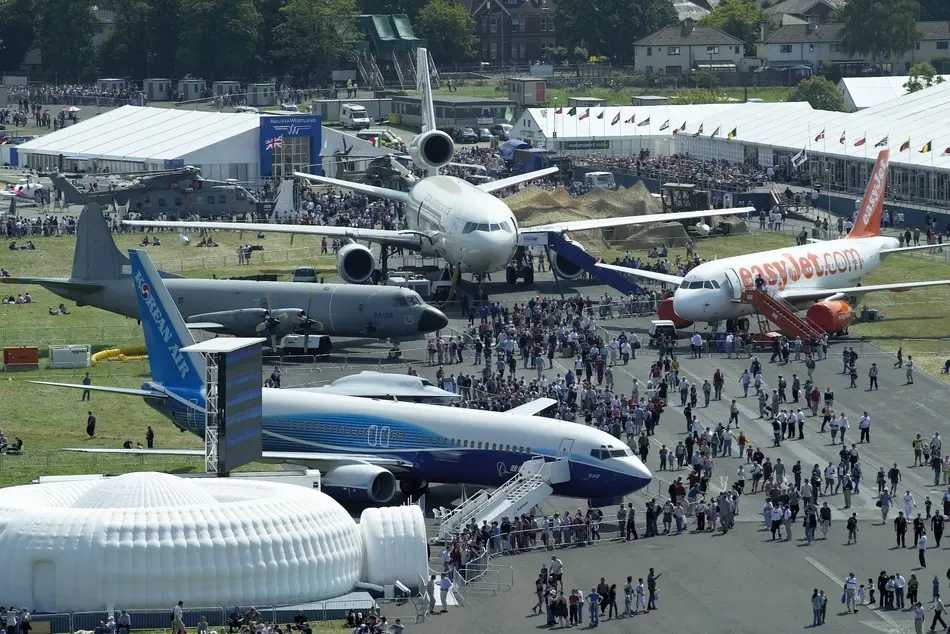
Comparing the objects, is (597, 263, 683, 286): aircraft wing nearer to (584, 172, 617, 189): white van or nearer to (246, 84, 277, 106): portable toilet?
(584, 172, 617, 189): white van

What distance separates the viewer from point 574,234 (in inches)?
4213

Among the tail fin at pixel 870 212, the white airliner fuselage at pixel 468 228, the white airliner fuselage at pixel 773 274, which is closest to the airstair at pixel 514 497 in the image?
the white airliner fuselage at pixel 773 274

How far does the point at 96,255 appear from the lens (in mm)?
80188

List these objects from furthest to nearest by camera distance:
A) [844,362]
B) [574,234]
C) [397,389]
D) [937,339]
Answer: [574,234]
[937,339]
[844,362]
[397,389]

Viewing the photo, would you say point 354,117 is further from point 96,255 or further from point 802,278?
point 802,278

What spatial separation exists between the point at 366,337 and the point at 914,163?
155ft

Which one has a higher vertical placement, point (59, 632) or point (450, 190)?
point (450, 190)

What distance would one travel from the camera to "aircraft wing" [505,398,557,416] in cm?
6306

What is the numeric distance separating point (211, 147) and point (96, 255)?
172 ft

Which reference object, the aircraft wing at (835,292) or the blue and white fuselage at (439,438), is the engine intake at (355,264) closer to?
the aircraft wing at (835,292)

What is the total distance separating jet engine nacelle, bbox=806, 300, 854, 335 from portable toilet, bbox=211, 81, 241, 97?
384 ft

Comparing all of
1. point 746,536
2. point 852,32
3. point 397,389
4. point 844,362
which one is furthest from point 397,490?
point 852,32

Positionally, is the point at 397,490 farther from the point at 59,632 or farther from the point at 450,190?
the point at 450,190

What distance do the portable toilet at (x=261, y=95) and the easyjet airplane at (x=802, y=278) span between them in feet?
342
